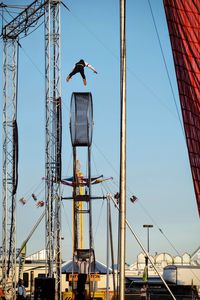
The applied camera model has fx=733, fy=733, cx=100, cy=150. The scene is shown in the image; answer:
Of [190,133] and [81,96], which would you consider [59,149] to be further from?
[190,133]

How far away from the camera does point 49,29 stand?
117 feet

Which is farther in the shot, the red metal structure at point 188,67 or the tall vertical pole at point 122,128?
the red metal structure at point 188,67

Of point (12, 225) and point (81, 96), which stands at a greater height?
point (81, 96)

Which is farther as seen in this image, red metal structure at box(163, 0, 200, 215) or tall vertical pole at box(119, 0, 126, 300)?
red metal structure at box(163, 0, 200, 215)

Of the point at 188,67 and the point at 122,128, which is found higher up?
the point at 188,67

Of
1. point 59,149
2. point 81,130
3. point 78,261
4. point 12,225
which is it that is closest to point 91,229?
point 78,261

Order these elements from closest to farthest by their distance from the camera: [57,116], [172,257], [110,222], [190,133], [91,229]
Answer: [190,133] → [91,229] → [110,222] → [57,116] → [172,257]

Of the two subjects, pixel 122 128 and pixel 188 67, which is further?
pixel 122 128

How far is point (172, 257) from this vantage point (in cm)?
8481

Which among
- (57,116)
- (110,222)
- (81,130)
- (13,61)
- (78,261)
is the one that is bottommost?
(78,261)

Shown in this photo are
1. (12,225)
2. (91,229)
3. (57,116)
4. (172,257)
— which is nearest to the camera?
(91,229)

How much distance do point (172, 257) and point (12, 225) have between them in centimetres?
4890

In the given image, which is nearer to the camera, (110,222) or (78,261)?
(78,261)

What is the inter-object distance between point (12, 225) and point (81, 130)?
1214 cm
